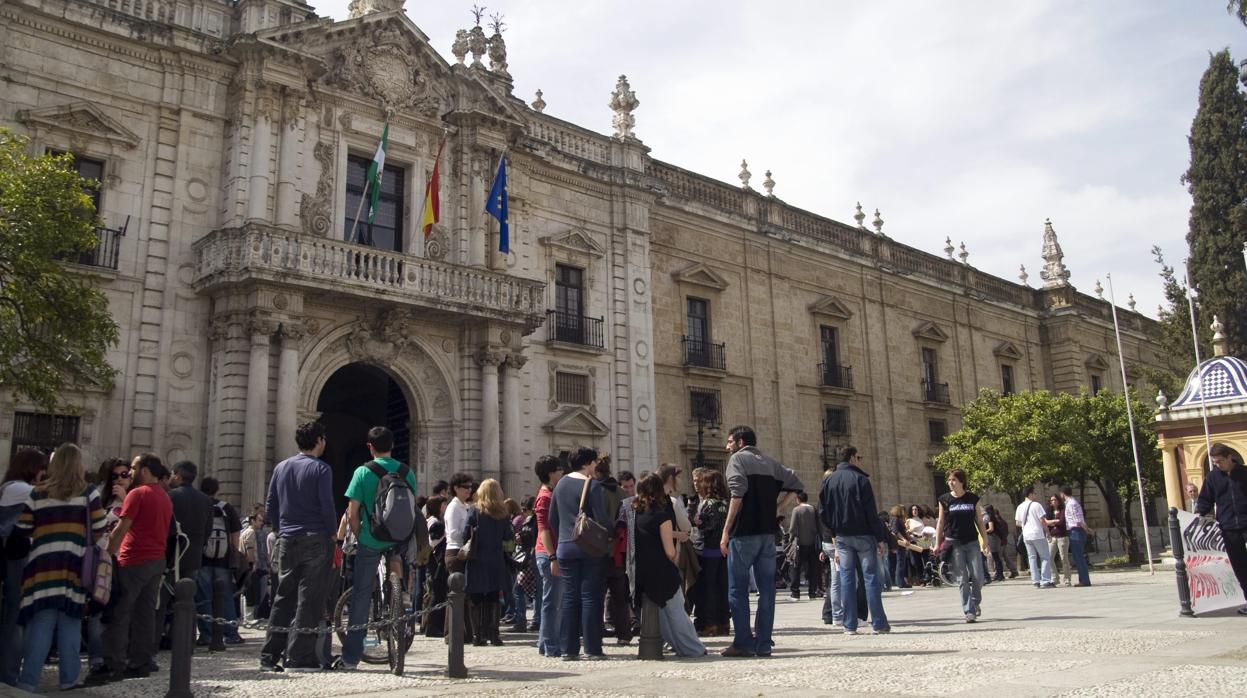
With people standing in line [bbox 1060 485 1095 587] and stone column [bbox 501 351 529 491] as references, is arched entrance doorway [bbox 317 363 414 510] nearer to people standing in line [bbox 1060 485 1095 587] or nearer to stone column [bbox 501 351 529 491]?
stone column [bbox 501 351 529 491]

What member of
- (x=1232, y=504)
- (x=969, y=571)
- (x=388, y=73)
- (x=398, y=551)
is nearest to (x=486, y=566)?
(x=398, y=551)

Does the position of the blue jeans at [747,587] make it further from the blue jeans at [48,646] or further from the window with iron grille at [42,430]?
the window with iron grille at [42,430]

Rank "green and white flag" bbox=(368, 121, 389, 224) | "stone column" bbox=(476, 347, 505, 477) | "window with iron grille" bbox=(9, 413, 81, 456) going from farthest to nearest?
"stone column" bbox=(476, 347, 505, 477), "green and white flag" bbox=(368, 121, 389, 224), "window with iron grille" bbox=(9, 413, 81, 456)

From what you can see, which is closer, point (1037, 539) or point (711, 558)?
point (711, 558)

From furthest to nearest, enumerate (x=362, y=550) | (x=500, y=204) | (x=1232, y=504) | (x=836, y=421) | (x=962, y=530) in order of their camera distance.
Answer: (x=836, y=421) → (x=500, y=204) → (x=962, y=530) → (x=1232, y=504) → (x=362, y=550)

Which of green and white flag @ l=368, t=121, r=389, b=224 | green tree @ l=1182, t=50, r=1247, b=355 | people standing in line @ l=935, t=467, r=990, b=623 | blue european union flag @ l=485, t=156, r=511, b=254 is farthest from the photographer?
green tree @ l=1182, t=50, r=1247, b=355

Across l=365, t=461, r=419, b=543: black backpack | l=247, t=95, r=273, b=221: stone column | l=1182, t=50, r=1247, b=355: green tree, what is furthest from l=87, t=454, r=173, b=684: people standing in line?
l=1182, t=50, r=1247, b=355: green tree

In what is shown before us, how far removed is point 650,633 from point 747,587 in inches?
32.5

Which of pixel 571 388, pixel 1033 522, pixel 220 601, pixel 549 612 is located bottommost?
pixel 549 612

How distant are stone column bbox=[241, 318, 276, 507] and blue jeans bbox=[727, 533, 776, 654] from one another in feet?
33.7

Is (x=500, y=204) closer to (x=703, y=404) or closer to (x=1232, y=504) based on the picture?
(x=703, y=404)

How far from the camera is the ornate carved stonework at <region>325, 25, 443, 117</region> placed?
63.0 feet

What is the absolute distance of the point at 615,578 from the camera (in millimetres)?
8945

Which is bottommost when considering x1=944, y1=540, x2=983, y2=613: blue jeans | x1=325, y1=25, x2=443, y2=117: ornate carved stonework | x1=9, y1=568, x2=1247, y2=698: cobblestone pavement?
x1=9, y1=568, x2=1247, y2=698: cobblestone pavement
